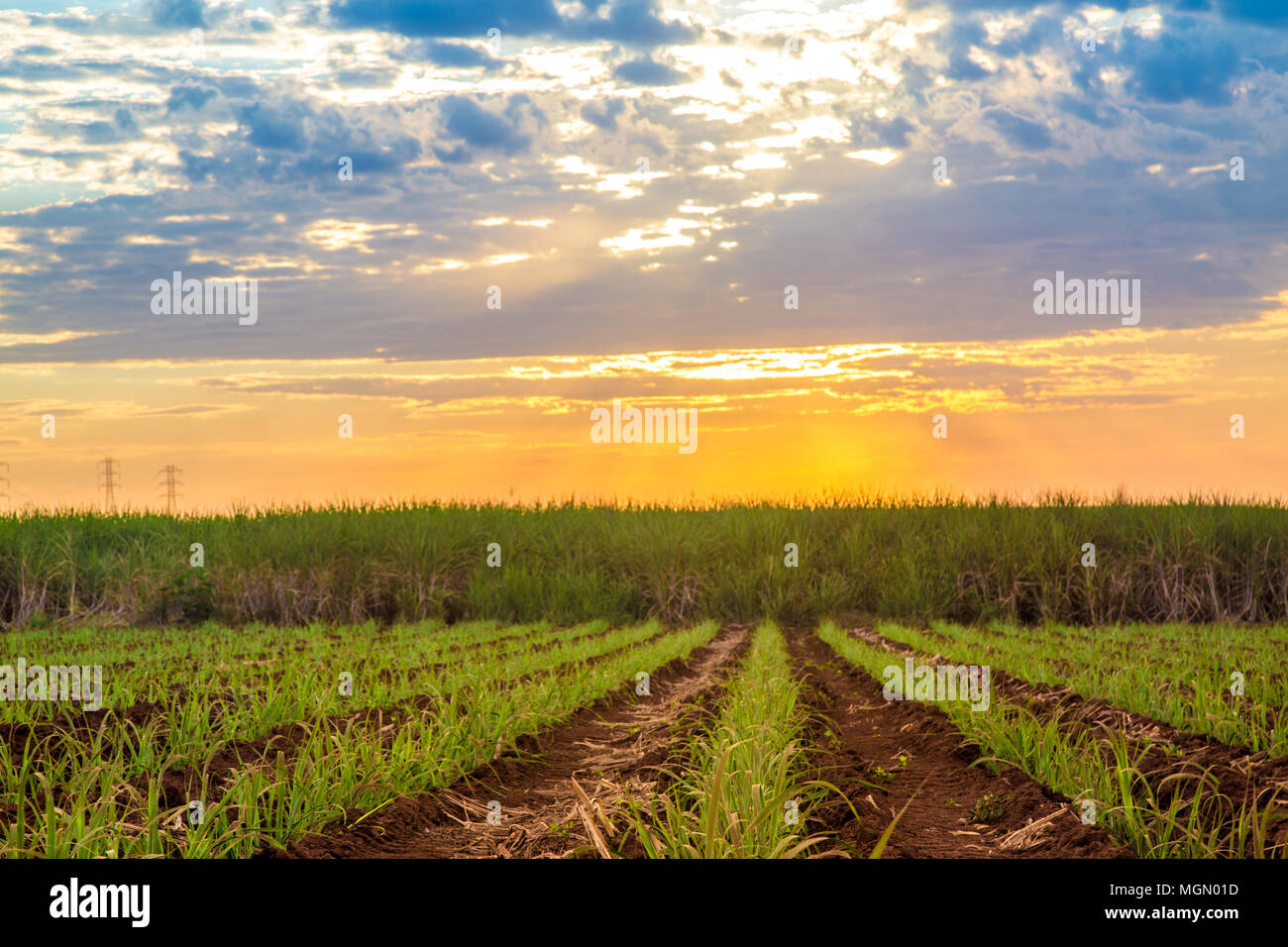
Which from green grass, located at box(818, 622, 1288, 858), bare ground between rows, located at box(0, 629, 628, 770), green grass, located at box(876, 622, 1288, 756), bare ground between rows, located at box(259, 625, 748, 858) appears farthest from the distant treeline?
green grass, located at box(818, 622, 1288, 858)

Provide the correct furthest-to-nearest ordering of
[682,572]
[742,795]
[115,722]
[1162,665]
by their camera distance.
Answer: [682,572] → [1162,665] → [115,722] → [742,795]

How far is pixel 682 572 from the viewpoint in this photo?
17.4 metres

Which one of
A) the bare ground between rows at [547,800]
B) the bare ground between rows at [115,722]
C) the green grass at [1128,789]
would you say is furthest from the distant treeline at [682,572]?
the green grass at [1128,789]

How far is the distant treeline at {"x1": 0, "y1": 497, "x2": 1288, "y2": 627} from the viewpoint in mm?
16766

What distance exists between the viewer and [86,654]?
10.7 metres

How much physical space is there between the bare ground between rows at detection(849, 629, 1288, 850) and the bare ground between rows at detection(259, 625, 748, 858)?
246 cm

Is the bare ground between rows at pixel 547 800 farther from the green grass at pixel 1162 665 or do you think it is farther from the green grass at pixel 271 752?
the green grass at pixel 1162 665

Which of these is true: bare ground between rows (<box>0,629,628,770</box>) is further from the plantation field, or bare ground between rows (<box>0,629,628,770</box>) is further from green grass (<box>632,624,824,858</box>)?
green grass (<box>632,624,824,858</box>)

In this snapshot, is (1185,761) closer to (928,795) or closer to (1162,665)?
(928,795)

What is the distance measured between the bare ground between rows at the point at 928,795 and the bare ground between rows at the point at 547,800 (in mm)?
961

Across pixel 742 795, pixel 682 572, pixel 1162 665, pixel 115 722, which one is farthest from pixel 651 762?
pixel 682 572

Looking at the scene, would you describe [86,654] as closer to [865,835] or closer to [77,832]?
[77,832]

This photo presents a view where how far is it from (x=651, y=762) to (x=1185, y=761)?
8.97 ft
